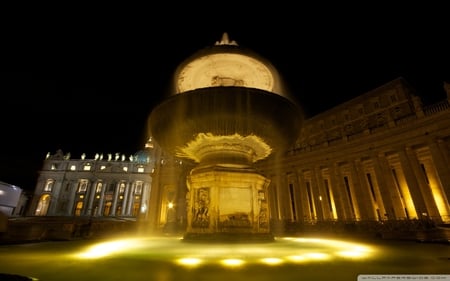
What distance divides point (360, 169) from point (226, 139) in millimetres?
21756

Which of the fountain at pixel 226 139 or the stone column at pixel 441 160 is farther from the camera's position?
the stone column at pixel 441 160

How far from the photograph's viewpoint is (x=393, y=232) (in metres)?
13.3

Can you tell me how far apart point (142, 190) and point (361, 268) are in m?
68.7

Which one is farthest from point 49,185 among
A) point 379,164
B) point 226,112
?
point 379,164

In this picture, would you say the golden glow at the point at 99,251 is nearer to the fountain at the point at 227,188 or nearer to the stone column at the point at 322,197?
the fountain at the point at 227,188

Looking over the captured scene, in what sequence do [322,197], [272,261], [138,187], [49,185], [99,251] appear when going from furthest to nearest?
1. [138,187]
2. [49,185]
3. [322,197]
4. [99,251]
5. [272,261]

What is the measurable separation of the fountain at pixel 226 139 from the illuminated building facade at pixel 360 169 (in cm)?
195

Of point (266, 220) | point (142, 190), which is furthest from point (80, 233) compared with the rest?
point (142, 190)

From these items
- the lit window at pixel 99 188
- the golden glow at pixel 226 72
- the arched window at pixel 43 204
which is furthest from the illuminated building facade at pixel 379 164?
the arched window at pixel 43 204

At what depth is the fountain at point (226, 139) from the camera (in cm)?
591

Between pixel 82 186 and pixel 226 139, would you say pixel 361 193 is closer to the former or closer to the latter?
pixel 226 139

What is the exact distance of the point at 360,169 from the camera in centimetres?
2272

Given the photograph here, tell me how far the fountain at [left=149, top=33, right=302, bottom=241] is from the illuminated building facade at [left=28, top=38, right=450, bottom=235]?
195cm

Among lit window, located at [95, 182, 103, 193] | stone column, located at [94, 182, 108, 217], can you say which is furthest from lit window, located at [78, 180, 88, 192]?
stone column, located at [94, 182, 108, 217]
